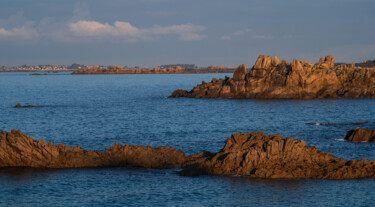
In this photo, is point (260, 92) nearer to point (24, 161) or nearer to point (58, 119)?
point (58, 119)

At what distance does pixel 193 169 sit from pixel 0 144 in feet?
43.9

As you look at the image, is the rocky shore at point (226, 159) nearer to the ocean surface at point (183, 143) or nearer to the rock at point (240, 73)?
the ocean surface at point (183, 143)

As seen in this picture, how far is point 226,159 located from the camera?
3328 cm

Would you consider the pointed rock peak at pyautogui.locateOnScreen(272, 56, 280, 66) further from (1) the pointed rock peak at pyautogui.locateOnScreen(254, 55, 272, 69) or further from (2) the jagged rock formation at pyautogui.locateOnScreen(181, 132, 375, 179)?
(2) the jagged rock formation at pyautogui.locateOnScreen(181, 132, 375, 179)

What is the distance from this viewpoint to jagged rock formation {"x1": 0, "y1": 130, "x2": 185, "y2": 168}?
35.5 metres

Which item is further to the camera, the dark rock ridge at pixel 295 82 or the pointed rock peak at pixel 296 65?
the dark rock ridge at pixel 295 82

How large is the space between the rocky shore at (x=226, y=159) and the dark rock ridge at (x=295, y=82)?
67.1 meters

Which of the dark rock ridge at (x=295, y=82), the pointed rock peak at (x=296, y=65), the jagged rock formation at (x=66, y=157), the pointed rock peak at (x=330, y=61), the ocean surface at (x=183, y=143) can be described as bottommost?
the ocean surface at (x=183, y=143)

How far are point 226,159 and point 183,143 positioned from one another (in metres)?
14.2

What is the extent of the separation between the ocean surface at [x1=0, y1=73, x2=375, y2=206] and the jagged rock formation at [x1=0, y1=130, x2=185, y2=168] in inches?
36.1

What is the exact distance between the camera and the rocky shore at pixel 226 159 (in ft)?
106

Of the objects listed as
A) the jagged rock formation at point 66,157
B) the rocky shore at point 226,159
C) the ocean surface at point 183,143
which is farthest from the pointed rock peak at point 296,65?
the jagged rock formation at point 66,157

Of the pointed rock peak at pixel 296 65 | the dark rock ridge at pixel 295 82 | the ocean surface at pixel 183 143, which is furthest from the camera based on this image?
the dark rock ridge at pixel 295 82

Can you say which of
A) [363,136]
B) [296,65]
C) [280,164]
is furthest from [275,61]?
[280,164]
